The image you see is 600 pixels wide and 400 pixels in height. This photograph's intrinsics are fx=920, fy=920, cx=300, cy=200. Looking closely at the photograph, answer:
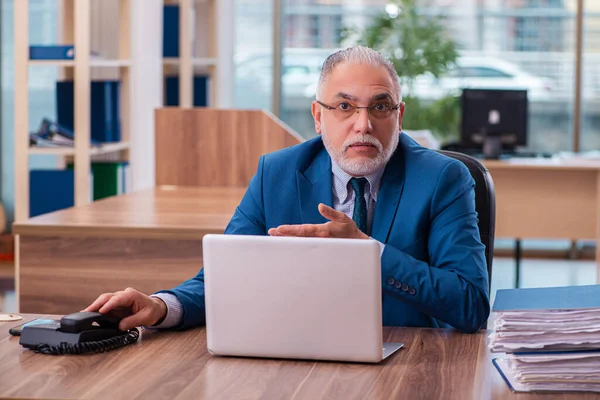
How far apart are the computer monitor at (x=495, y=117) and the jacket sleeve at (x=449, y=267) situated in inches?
172

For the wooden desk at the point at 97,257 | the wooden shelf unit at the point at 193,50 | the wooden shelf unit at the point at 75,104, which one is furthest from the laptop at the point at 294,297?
the wooden shelf unit at the point at 193,50

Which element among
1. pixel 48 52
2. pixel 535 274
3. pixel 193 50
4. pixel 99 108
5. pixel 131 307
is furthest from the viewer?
pixel 535 274

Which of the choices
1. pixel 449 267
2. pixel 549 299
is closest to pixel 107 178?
pixel 449 267

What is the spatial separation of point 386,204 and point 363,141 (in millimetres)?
155

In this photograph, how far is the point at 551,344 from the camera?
1.48 m

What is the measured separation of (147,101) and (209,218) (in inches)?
87.9

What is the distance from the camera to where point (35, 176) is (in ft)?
Answer: 14.2

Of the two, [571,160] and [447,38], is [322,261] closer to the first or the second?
[571,160]

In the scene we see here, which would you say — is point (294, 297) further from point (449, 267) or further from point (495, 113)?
point (495, 113)

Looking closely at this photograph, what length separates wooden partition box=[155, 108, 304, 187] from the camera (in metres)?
3.90

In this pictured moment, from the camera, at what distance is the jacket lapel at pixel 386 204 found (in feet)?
6.72

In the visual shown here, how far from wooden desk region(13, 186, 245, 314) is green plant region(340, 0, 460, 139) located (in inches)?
172

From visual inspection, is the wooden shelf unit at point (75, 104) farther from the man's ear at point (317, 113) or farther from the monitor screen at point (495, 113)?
the monitor screen at point (495, 113)

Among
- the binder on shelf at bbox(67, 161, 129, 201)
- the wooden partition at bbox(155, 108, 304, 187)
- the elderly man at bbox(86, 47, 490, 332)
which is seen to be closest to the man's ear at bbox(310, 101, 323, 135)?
the elderly man at bbox(86, 47, 490, 332)
